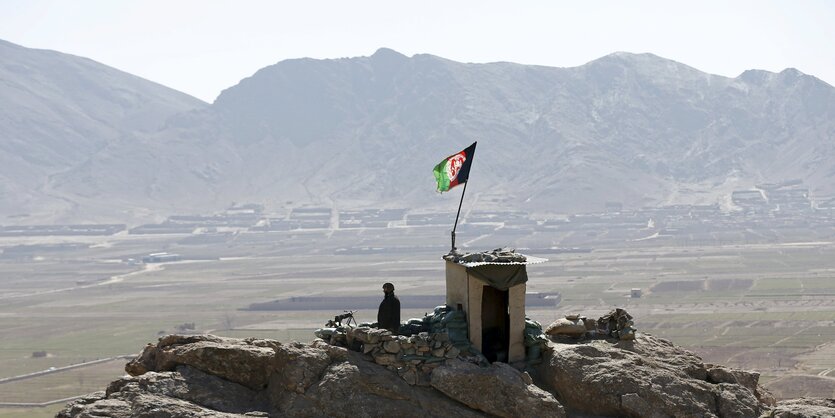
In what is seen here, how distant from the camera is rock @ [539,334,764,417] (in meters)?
24.0

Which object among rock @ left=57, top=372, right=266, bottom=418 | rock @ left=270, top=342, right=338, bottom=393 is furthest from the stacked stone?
rock @ left=57, top=372, right=266, bottom=418

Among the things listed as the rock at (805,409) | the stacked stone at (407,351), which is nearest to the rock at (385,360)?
the stacked stone at (407,351)

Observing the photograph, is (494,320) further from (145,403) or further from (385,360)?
(145,403)

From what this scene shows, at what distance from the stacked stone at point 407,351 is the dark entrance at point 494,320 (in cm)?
219

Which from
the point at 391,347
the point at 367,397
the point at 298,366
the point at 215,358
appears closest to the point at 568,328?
the point at 391,347

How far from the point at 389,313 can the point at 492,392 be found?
2963mm

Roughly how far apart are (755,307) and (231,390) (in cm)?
15126

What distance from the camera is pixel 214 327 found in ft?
520

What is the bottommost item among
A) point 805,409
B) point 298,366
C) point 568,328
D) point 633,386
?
point 805,409

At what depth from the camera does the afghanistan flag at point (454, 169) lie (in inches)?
1113

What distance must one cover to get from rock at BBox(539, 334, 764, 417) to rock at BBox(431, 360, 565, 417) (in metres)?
1.03

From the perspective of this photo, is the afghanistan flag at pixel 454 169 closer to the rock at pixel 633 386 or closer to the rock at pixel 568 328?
the rock at pixel 568 328

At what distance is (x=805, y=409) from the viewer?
24.4m

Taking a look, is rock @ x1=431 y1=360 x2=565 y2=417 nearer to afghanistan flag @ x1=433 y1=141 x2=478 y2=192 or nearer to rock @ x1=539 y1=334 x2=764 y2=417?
rock @ x1=539 y1=334 x2=764 y2=417
